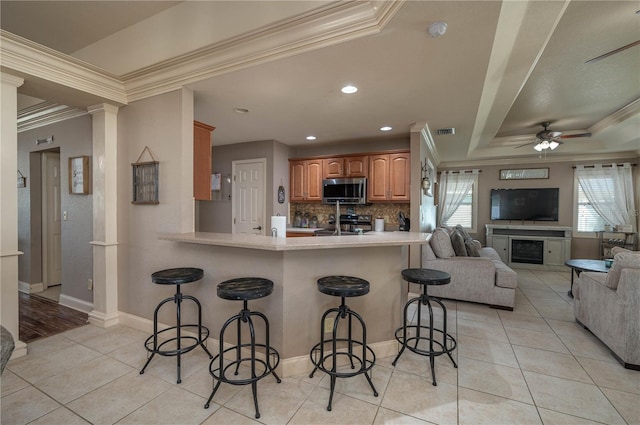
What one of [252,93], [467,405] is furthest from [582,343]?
[252,93]

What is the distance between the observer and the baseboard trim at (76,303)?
337 cm

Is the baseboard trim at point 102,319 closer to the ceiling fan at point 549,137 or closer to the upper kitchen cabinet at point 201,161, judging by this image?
the upper kitchen cabinet at point 201,161

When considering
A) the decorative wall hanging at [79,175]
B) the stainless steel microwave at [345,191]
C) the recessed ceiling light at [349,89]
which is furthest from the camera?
the stainless steel microwave at [345,191]

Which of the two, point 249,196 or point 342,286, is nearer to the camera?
point 342,286

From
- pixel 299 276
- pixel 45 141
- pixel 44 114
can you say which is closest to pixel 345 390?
pixel 299 276

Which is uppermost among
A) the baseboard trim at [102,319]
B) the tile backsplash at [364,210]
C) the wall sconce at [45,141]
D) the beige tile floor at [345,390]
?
the wall sconce at [45,141]

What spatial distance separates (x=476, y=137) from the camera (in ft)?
15.6

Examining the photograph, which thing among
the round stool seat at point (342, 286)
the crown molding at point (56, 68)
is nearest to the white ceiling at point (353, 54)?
the crown molding at point (56, 68)

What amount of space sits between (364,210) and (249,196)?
6.81 feet

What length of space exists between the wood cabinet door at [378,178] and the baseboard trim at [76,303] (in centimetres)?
402

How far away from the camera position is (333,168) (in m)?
4.97

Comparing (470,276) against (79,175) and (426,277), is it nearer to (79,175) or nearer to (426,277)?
(426,277)

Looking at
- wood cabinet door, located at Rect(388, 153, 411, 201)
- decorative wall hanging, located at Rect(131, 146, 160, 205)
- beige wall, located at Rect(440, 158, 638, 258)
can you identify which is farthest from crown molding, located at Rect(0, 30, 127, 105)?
beige wall, located at Rect(440, 158, 638, 258)

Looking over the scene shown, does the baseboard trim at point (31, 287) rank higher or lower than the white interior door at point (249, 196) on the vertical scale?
lower
